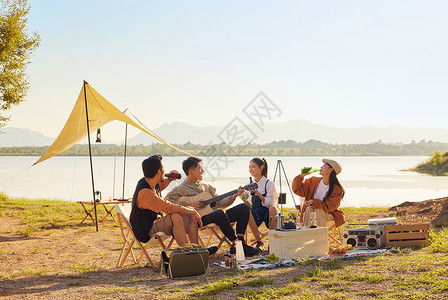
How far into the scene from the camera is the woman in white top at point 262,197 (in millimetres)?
5125

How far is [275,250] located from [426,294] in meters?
1.73

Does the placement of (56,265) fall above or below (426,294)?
below

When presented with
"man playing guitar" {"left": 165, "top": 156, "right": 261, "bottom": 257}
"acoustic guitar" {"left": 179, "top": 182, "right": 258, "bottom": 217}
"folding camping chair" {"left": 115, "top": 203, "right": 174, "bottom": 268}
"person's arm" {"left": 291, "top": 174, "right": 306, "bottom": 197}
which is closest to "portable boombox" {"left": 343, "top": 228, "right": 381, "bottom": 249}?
"person's arm" {"left": 291, "top": 174, "right": 306, "bottom": 197}

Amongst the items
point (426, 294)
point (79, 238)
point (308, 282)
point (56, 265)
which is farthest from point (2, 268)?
point (426, 294)

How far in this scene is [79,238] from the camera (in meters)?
6.68

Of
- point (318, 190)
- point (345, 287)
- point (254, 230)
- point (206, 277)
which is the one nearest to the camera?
point (345, 287)

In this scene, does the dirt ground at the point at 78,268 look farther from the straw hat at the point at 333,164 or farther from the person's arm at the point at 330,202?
the straw hat at the point at 333,164

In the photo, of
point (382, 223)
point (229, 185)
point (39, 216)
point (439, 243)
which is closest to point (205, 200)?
point (382, 223)

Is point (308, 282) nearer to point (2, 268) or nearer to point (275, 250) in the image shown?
point (275, 250)

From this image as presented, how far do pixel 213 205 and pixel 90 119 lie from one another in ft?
14.5

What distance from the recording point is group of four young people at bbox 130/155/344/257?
4.14 metres

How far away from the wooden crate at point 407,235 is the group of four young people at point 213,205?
1.82 ft

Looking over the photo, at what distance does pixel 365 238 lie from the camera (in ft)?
16.4

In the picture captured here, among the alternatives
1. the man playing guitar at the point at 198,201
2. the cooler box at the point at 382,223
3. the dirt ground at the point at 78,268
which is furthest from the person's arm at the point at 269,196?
the cooler box at the point at 382,223
